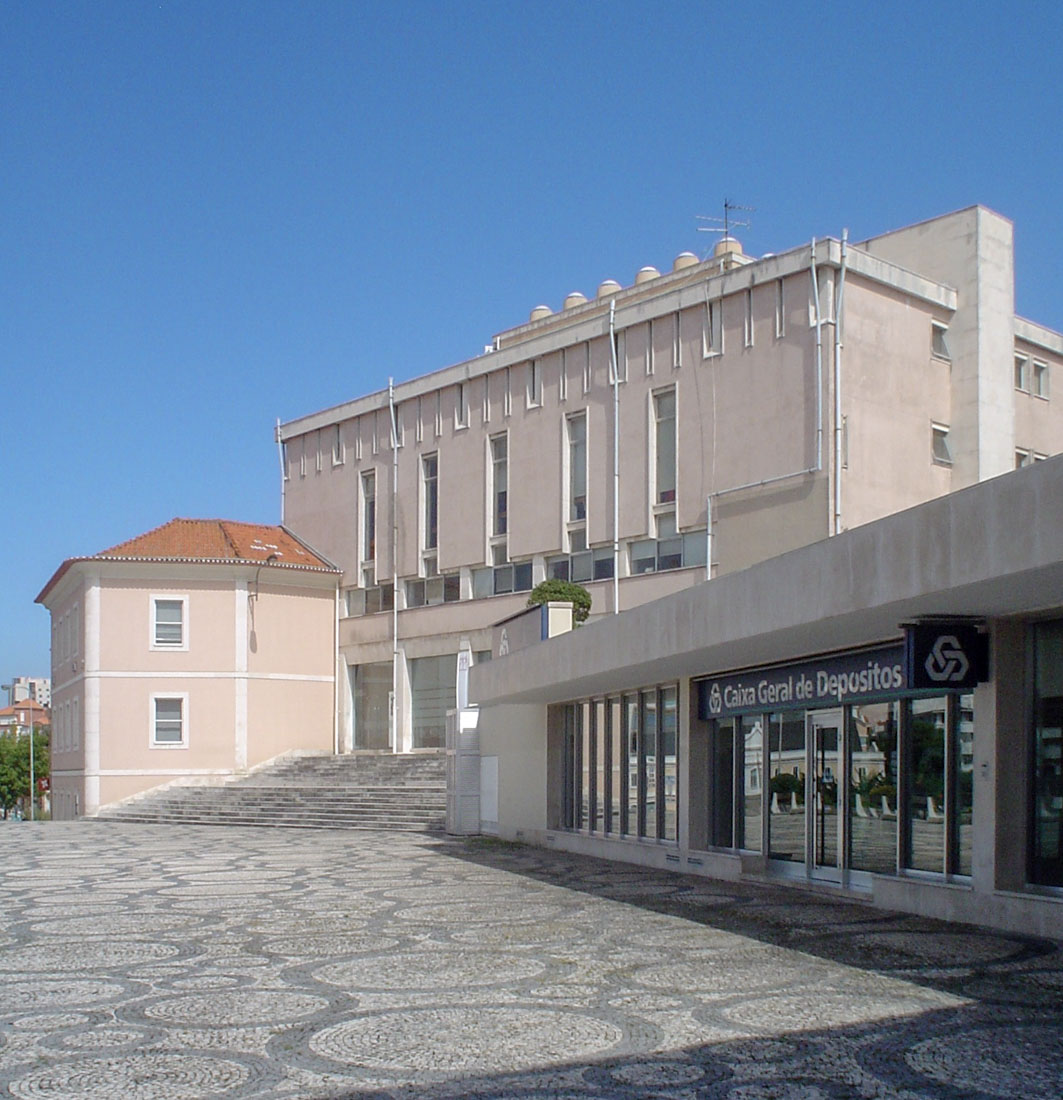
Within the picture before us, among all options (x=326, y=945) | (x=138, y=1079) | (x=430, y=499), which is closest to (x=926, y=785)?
(x=326, y=945)

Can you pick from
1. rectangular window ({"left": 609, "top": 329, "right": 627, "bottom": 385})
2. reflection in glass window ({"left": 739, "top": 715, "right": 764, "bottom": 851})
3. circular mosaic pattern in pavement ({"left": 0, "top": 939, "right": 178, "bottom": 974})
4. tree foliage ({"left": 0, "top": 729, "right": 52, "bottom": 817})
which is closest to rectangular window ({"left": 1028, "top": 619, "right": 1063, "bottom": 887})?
reflection in glass window ({"left": 739, "top": 715, "right": 764, "bottom": 851})

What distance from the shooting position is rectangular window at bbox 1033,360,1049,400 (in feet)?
128

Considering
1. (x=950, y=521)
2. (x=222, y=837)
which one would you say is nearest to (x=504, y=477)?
(x=222, y=837)

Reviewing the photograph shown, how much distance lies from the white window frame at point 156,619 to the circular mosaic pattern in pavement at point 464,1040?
35.6m

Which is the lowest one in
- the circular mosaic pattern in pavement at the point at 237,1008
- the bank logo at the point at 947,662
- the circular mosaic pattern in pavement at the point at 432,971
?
the circular mosaic pattern in pavement at the point at 432,971

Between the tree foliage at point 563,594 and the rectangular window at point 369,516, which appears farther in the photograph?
the rectangular window at point 369,516

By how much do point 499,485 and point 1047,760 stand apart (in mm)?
31561

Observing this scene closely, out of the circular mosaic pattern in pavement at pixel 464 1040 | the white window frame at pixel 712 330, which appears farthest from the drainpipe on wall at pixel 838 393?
the circular mosaic pattern in pavement at pixel 464 1040

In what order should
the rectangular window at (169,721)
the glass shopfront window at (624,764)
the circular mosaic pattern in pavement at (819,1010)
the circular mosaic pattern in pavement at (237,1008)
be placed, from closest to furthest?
the circular mosaic pattern in pavement at (819,1010)
the circular mosaic pattern in pavement at (237,1008)
the glass shopfront window at (624,764)
the rectangular window at (169,721)

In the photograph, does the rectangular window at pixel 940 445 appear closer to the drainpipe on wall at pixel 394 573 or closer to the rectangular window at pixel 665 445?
the rectangular window at pixel 665 445

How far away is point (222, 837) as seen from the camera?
97.7 feet

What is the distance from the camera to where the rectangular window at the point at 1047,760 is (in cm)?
1180

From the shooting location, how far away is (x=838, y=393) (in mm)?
32688

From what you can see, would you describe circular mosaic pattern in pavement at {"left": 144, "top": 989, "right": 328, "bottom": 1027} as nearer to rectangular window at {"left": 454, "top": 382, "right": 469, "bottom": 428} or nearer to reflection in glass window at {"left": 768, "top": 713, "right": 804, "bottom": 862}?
reflection in glass window at {"left": 768, "top": 713, "right": 804, "bottom": 862}
